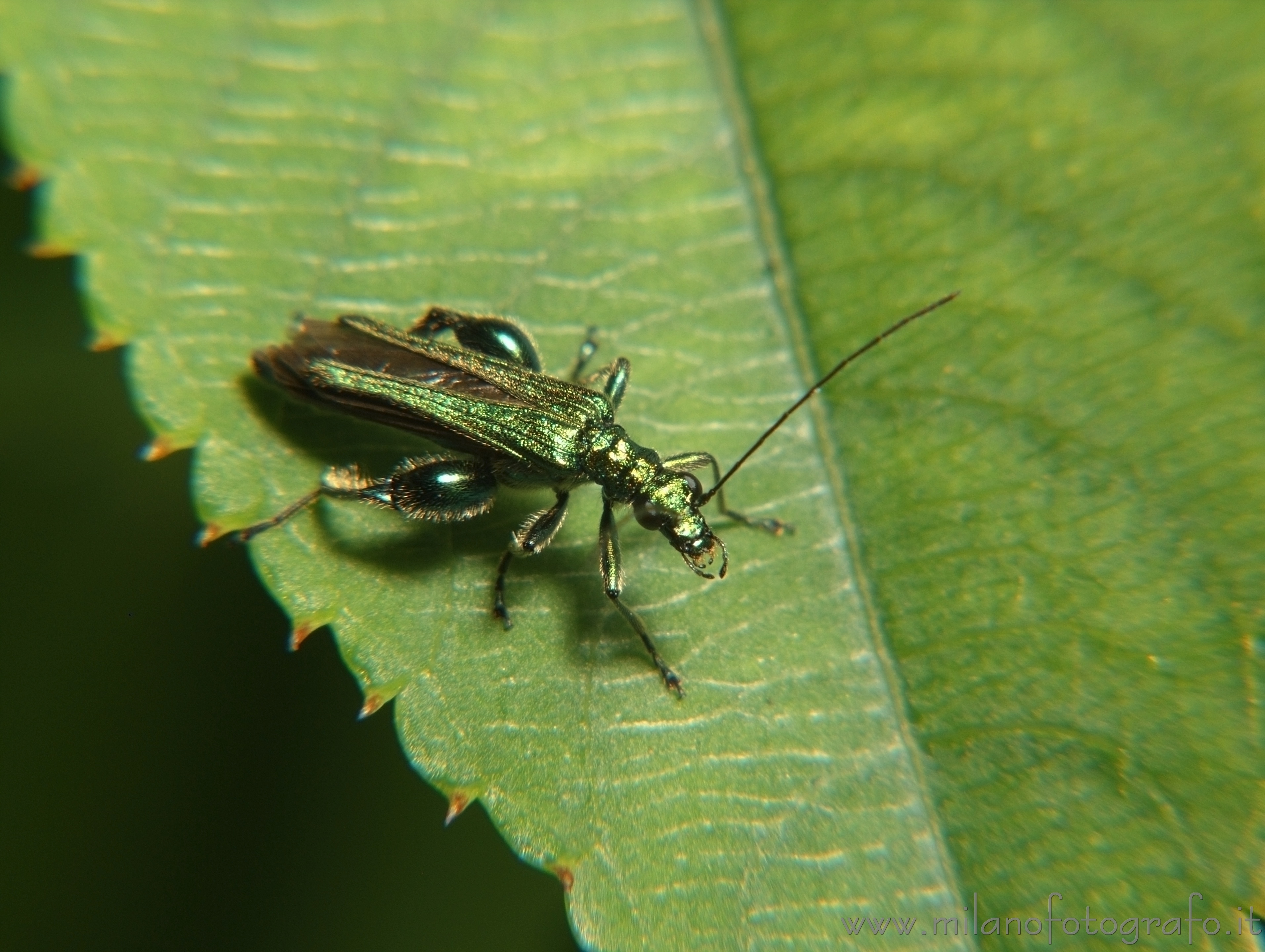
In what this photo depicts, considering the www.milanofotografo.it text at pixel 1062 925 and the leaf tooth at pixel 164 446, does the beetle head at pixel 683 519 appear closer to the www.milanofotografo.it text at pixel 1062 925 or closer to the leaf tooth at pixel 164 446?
the www.milanofotografo.it text at pixel 1062 925

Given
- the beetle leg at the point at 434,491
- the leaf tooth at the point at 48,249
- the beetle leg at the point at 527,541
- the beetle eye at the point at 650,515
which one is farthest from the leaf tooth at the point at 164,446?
the beetle eye at the point at 650,515

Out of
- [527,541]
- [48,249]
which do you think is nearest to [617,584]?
[527,541]

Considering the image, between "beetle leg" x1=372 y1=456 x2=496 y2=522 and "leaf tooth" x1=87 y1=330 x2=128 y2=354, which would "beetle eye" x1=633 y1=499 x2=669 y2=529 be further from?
"leaf tooth" x1=87 y1=330 x2=128 y2=354

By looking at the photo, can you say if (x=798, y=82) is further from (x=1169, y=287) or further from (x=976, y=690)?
(x=976, y=690)

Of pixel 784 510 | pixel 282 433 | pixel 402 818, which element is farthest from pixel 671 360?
pixel 402 818

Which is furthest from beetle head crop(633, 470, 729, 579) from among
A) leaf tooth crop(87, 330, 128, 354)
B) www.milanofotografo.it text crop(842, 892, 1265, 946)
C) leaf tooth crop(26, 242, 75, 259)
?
leaf tooth crop(26, 242, 75, 259)

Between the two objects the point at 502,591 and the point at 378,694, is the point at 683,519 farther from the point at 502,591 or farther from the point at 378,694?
the point at 378,694

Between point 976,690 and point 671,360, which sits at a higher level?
point 671,360
